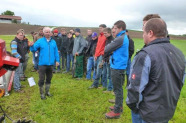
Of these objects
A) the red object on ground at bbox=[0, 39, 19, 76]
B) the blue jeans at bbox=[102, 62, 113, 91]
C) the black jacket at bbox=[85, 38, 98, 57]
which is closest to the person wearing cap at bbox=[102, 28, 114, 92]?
the blue jeans at bbox=[102, 62, 113, 91]

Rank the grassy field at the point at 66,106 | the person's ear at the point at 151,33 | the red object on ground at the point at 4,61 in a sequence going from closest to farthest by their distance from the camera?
the person's ear at the point at 151,33
the red object on ground at the point at 4,61
the grassy field at the point at 66,106

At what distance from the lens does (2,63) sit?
2215 millimetres

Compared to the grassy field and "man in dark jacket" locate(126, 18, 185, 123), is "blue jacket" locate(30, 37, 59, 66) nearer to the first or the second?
the grassy field

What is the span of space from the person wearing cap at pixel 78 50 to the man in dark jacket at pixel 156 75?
5.62m

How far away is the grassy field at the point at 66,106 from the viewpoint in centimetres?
421

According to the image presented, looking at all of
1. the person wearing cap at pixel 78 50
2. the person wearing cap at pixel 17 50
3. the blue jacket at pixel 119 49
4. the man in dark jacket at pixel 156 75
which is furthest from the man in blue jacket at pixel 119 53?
the person wearing cap at pixel 78 50

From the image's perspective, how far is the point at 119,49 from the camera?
12.7 ft

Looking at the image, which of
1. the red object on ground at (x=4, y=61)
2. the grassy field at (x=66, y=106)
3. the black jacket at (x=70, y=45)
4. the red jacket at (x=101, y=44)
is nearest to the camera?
the red object on ground at (x=4, y=61)

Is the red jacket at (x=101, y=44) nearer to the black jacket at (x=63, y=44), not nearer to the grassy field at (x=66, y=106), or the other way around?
the grassy field at (x=66, y=106)

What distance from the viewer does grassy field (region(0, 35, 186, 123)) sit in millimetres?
4215

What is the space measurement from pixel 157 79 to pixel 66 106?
3.51 metres

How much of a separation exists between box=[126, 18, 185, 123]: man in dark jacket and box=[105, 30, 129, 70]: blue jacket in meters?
1.64

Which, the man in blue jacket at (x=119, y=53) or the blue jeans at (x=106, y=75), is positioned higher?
the man in blue jacket at (x=119, y=53)

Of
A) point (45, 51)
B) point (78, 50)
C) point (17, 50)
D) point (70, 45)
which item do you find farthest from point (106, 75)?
point (17, 50)
